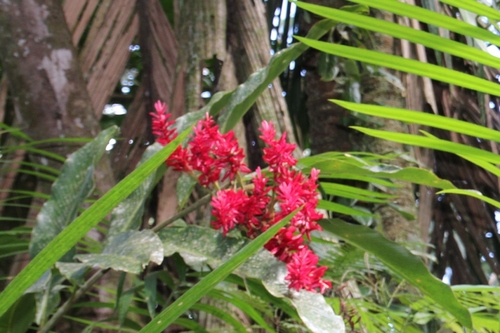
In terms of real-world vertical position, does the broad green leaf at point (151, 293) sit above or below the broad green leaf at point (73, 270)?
below

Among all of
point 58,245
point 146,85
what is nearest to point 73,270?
point 58,245

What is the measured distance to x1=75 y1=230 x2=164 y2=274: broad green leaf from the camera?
583mm

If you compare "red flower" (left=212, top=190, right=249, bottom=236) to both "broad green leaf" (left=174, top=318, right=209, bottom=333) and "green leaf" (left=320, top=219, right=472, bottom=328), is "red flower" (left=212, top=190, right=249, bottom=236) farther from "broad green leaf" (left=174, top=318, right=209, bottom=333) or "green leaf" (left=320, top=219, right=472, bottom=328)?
"broad green leaf" (left=174, top=318, right=209, bottom=333)

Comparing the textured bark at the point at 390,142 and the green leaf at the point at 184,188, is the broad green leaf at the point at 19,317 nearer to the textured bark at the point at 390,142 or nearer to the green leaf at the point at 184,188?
the green leaf at the point at 184,188

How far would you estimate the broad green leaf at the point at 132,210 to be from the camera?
0.75 metres

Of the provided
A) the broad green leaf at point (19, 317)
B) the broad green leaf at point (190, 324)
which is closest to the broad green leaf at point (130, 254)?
the broad green leaf at point (19, 317)

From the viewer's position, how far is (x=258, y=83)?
0.86 m

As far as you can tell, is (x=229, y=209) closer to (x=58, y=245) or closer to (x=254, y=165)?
(x=58, y=245)

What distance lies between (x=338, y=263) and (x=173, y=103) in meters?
0.56

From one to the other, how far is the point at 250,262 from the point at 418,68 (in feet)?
0.88

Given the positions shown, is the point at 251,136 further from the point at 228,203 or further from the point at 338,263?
the point at 228,203

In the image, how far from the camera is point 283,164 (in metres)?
0.70

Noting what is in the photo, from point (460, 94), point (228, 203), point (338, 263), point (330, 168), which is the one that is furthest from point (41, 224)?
point (460, 94)

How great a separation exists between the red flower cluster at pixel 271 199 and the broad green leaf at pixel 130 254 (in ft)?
0.28
